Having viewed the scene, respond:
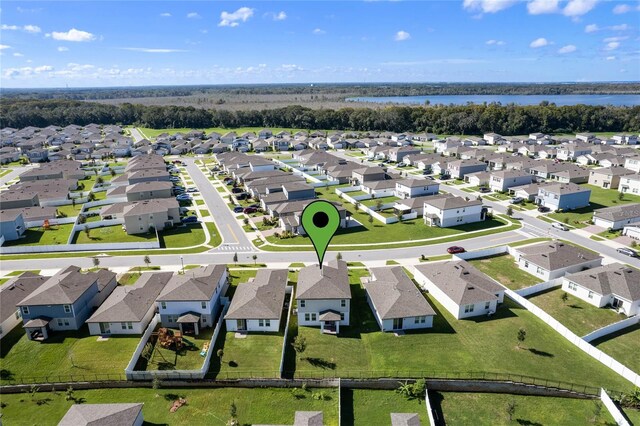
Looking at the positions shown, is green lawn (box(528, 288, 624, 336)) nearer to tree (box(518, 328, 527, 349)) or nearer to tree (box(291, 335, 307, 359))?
tree (box(518, 328, 527, 349))

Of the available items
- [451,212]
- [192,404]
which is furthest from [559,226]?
[192,404]

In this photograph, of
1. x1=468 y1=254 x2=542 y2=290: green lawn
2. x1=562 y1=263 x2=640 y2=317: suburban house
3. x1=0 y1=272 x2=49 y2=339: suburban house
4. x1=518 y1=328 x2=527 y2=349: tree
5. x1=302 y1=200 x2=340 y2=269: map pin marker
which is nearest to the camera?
x1=302 y1=200 x2=340 y2=269: map pin marker

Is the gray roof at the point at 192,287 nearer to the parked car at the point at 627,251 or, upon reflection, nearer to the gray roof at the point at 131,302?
the gray roof at the point at 131,302

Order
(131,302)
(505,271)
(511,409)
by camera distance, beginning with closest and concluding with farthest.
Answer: (511,409)
(131,302)
(505,271)

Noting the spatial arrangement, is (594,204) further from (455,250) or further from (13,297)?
(13,297)

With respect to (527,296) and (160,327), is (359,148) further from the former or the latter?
(160,327)

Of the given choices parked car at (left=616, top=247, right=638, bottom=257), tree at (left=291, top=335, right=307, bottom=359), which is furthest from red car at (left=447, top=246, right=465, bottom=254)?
tree at (left=291, top=335, right=307, bottom=359)

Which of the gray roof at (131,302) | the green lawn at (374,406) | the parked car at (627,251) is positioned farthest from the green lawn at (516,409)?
the parked car at (627,251)
